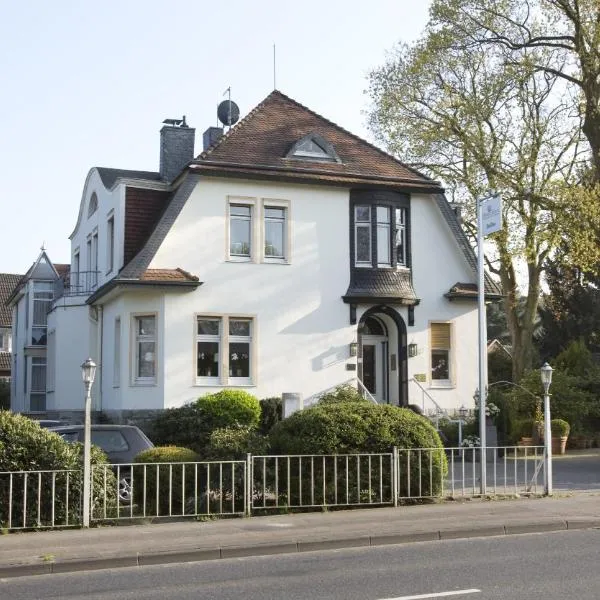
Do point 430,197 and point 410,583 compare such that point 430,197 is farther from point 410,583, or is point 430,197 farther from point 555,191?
point 410,583

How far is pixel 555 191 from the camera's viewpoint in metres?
31.0

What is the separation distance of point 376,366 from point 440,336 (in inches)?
78.6

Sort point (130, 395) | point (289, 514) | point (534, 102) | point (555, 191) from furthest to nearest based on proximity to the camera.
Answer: point (534, 102), point (555, 191), point (130, 395), point (289, 514)

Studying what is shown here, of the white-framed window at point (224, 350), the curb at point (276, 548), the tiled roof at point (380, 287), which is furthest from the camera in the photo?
the tiled roof at point (380, 287)

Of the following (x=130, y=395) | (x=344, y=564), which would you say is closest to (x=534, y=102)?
(x=130, y=395)

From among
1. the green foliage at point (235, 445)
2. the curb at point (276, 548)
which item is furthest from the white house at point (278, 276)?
the curb at point (276, 548)

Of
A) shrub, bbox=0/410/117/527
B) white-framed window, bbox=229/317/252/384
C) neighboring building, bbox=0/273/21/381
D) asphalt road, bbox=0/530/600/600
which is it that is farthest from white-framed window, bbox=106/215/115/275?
neighboring building, bbox=0/273/21/381

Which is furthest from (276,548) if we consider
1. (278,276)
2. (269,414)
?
(278,276)

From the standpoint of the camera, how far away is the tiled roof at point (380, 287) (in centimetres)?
2592

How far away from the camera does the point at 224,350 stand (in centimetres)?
2486

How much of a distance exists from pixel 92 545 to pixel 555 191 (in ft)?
76.5

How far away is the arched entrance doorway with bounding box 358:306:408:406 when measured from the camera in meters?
26.4

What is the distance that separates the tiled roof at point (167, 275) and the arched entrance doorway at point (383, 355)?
5.10 meters

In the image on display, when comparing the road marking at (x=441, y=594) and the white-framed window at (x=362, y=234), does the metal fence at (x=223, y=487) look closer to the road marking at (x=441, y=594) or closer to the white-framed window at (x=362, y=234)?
the road marking at (x=441, y=594)
